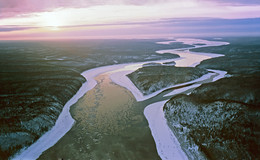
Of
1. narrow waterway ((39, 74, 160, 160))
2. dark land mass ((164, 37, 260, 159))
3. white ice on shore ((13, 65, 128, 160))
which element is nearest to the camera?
dark land mass ((164, 37, 260, 159))

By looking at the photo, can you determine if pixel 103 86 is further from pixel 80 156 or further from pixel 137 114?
pixel 80 156

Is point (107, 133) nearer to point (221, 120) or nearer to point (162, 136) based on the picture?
point (162, 136)

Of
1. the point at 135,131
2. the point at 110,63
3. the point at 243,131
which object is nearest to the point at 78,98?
the point at 135,131

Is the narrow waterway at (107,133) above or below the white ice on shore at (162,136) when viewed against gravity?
above

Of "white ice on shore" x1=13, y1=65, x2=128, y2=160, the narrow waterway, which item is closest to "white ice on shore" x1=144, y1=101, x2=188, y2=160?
the narrow waterway

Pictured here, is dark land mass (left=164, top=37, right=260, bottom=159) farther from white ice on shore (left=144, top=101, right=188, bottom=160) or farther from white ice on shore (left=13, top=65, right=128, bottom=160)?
white ice on shore (left=13, top=65, right=128, bottom=160)

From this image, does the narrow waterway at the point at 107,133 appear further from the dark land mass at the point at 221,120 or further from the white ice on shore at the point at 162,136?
the dark land mass at the point at 221,120

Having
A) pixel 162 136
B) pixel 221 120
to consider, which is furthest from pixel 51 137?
pixel 221 120

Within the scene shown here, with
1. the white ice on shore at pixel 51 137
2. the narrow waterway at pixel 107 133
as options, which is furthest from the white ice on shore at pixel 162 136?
the white ice on shore at pixel 51 137
